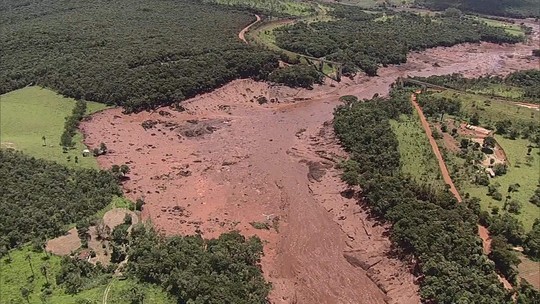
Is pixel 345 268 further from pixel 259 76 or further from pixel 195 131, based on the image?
pixel 259 76

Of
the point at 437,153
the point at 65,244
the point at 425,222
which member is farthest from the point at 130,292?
the point at 437,153

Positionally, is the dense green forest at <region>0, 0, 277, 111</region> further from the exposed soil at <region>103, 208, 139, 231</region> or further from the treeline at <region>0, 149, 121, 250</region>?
the exposed soil at <region>103, 208, 139, 231</region>

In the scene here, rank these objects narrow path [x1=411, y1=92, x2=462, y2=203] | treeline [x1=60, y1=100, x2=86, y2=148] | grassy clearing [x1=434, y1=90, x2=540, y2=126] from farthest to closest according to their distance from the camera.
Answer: grassy clearing [x1=434, y1=90, x2=540, y2=126]
treeline [x1=60, y1=100, x2=86, y2=148]
narrow path [x1=411, y1=92, x2=462, y2=203]

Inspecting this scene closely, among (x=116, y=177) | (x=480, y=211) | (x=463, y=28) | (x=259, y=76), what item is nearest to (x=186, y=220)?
(x=116, y=177)

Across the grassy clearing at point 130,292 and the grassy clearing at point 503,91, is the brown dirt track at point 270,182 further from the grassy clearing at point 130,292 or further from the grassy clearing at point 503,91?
the grassy clearing at point 503,91

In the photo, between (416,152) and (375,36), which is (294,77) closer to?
(375,36)

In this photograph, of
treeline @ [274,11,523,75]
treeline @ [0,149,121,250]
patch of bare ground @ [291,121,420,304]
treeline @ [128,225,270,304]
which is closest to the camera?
treeline @ [128,225,270,304]

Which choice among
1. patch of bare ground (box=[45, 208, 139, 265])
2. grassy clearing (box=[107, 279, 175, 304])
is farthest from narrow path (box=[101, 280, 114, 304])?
patch of bare ground (box=[45, 208, 139, 265])
